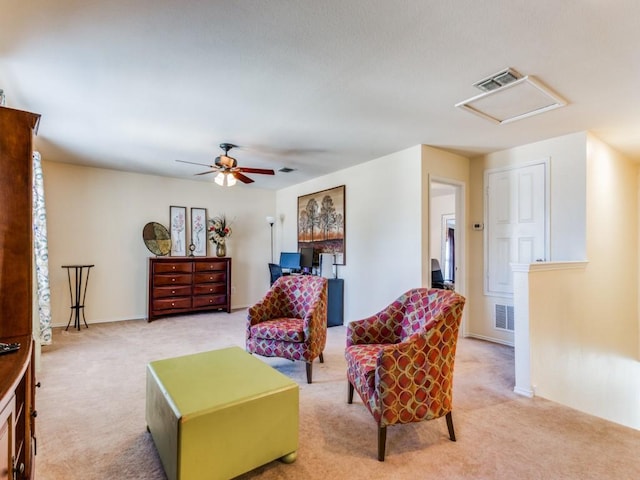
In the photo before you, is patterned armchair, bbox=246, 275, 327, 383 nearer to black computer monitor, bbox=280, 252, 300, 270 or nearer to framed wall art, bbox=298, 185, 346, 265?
framed wall art, bbox=298, 185, 346, 265

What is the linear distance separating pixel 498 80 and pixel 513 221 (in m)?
2.28

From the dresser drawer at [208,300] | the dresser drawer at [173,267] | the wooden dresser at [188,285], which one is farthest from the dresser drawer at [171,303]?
the dresser drawer at [173,267]

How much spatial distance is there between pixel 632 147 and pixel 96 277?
25.6 ft

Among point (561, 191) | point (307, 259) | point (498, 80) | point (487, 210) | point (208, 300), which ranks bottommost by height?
point (208, 300)

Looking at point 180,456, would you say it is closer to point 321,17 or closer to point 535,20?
point 321,17

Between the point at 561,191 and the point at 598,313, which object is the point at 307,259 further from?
the point at 598,313

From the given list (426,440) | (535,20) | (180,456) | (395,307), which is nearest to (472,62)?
(535,20)

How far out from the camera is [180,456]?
155 centimetres

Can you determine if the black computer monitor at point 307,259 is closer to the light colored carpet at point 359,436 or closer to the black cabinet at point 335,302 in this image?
the black cabinet at point 335,302

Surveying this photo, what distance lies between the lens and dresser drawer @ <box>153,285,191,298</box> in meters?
5.41

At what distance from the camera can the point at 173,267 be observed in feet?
18.2

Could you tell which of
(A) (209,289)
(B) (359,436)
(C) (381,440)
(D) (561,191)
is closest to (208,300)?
(A) (209,289)

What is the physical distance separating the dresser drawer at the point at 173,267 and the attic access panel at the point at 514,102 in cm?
472

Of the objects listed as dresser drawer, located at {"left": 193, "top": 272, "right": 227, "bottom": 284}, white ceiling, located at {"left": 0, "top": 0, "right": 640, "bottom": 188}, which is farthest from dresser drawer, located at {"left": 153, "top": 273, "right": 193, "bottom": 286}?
white ceiling, located at {"left": 0, "top": 0, "right": 640, "bottom": 188}
